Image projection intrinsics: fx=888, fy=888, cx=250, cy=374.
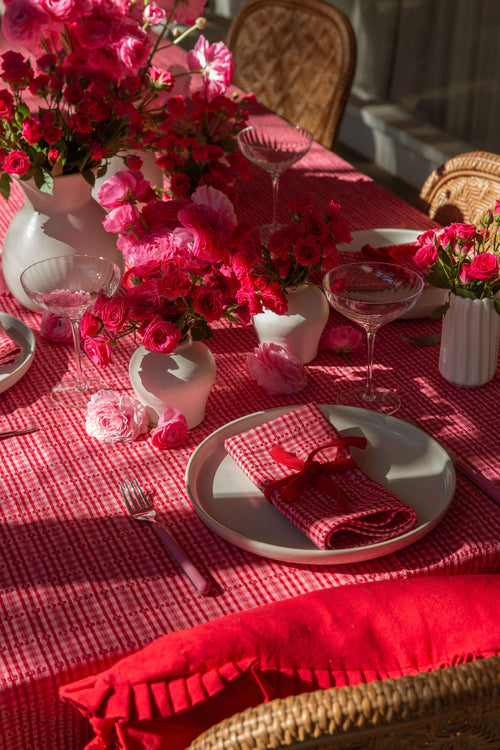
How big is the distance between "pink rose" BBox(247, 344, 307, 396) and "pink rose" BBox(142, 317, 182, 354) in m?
0.22

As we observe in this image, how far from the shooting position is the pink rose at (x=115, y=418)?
3.86 feet

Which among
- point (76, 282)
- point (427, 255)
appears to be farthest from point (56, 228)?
point (427, 255)

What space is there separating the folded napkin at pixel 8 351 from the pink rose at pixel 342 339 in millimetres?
470

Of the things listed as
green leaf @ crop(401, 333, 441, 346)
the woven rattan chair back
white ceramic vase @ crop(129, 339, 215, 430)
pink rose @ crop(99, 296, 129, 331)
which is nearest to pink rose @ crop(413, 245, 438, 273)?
green leaf @ crop(401, 333, 441, 346)

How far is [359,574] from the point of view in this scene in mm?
971

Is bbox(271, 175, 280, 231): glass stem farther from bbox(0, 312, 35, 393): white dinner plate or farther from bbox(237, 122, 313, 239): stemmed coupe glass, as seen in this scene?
bbox(0, 312, 35, 393): white dinner plate

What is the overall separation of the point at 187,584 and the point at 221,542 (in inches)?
3.0

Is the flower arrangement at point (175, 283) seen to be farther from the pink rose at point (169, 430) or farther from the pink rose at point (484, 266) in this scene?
the pink rose at point (484, 266)

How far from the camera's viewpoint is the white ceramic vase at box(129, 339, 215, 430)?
116 cm

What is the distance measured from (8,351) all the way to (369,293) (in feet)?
1.75

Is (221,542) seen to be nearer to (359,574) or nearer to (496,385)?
(359,574)

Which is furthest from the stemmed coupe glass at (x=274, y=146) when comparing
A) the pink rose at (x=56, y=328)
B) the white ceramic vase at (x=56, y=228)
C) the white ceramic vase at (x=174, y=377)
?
the white ceramic vase at (x=174, y=377)

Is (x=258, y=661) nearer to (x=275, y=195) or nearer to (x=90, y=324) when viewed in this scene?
(x=90, y=324)

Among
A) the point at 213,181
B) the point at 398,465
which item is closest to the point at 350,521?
the point at 398,465
